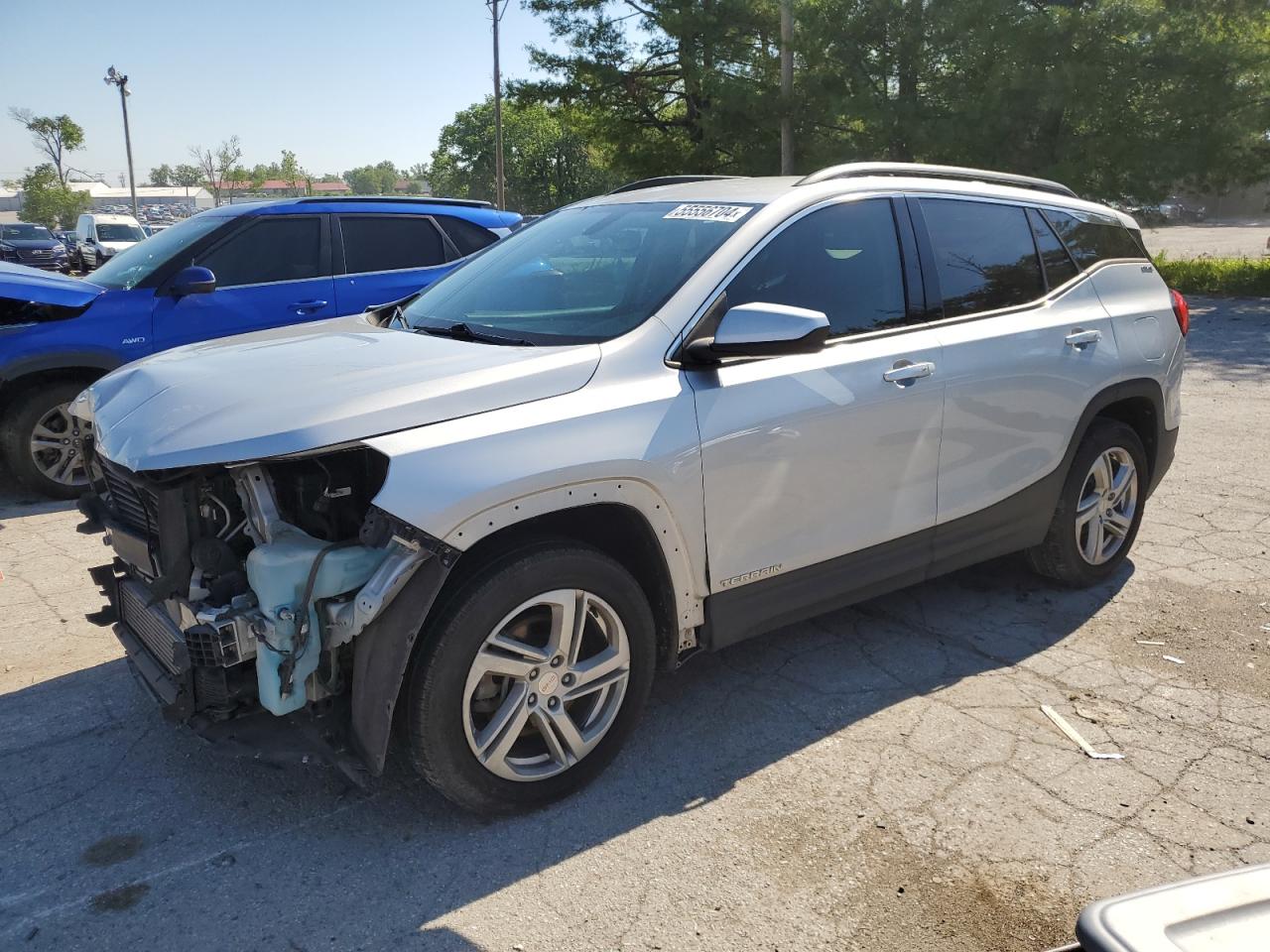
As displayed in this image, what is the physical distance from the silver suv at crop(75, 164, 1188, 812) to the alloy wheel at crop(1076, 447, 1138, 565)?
1.11 ft

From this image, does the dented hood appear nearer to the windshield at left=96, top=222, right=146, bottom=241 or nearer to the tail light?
the tail light

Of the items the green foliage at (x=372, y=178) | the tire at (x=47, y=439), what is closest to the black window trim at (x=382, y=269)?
the tire at (x=47, y=439)

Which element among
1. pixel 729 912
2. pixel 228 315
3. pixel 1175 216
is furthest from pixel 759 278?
pixel 1175 216

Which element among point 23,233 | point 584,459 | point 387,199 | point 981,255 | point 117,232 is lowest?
point 584,459

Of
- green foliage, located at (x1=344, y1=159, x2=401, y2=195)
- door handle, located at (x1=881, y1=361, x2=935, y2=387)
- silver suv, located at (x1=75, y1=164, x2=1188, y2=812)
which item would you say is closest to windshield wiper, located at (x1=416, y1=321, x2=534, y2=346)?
silver suv, located at (x1=75, y1=164, x2=1188, y2=812)

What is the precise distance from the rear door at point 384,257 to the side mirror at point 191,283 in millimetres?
890

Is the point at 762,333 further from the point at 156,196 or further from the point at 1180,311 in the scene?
the point at 156,196

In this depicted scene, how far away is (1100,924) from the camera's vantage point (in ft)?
4.35

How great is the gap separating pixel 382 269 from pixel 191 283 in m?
1.39

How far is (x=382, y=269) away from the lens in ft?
24.2

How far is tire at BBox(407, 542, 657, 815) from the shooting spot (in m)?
2.75

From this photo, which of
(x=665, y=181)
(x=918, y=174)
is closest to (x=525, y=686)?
(x=665, y=181)

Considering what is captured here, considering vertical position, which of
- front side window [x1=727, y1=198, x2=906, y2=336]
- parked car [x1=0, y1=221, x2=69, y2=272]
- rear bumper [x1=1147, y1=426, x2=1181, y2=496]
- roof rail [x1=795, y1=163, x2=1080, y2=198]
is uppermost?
parked car [x1=0, y1=221, x2=69, y2=272]

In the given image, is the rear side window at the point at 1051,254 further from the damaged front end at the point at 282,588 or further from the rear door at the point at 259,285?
the rear door at the point at 259,285
